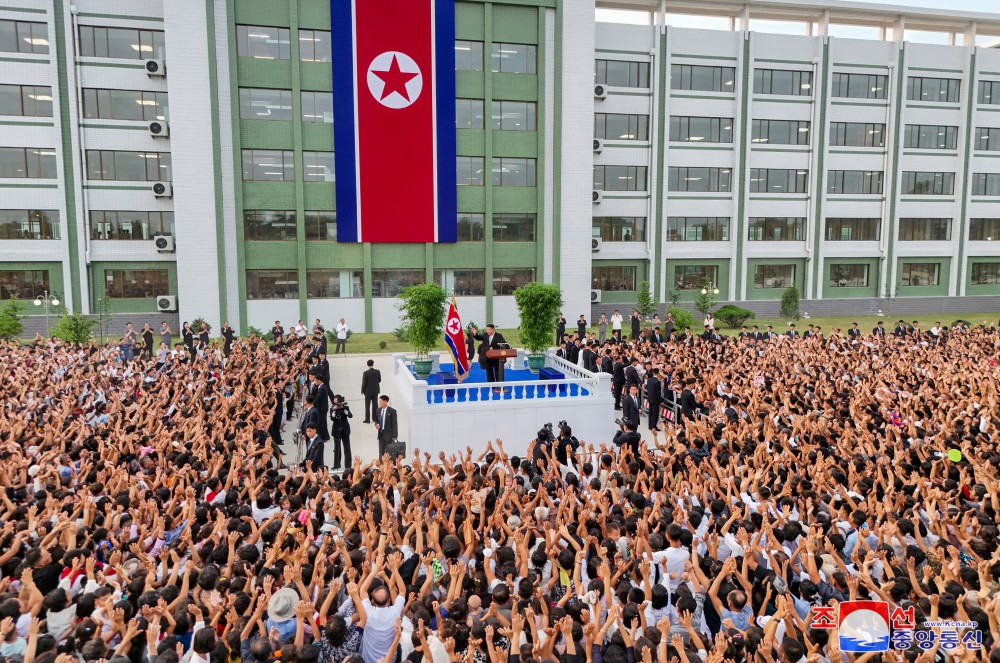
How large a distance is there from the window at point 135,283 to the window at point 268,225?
5114 mm

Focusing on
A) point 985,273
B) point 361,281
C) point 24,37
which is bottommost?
point 361,281

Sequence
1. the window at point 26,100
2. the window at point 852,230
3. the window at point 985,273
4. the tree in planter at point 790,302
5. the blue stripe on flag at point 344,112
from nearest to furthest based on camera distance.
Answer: the window at point 26,100 → the blue stripe on flag at point 344,112 → the tree in planter at point 790,302 → the window at point 852,230 → the window at point 985,273

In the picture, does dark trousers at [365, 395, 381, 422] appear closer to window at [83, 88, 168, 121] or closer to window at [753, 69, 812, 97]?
window at [83, 88, 168, 121]

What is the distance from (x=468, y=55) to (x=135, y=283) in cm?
2002

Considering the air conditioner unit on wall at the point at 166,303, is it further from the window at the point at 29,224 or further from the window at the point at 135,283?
the window at the point at 29,224

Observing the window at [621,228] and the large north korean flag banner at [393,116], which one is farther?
the window at [621,228]

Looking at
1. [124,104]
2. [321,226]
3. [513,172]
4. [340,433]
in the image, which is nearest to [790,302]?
[513,172]

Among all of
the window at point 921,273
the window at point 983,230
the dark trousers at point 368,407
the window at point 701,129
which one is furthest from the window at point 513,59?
the window at point 983,230

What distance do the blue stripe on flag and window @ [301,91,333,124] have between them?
2.81 feet

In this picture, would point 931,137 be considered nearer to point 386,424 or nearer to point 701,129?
point 701,129

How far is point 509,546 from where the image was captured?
6.25 meters

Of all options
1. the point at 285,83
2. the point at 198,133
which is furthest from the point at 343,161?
the point at 198,133

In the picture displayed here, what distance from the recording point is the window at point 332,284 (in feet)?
108

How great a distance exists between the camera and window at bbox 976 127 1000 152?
135 feet
